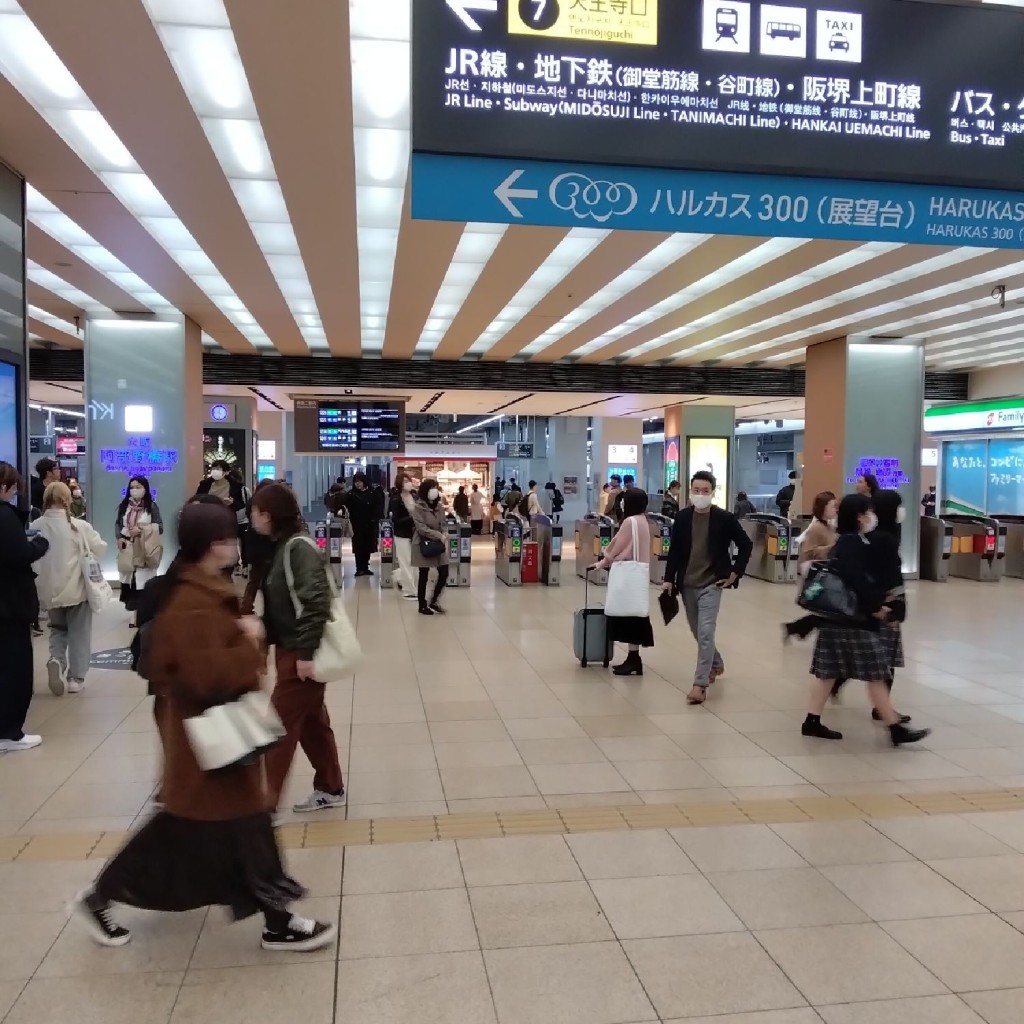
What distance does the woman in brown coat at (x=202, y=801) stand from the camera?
2412mm

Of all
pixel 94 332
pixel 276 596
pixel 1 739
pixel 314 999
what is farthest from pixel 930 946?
pixel 94 332

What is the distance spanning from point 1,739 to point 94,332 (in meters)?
8.03

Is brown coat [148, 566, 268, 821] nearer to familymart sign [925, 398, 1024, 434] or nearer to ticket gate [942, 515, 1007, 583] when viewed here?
ticket gate [942, 515, 1007, 583]

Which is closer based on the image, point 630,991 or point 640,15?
point 630,991

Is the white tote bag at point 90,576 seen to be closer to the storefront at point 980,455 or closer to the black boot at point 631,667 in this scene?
the black boot at point 631,667

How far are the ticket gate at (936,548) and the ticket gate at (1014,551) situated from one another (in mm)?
1223

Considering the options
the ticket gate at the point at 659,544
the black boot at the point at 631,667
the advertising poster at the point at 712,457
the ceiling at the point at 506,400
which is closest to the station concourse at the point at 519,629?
the black boot at the point at 631,667

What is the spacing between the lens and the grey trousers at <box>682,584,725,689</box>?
5.70 metres

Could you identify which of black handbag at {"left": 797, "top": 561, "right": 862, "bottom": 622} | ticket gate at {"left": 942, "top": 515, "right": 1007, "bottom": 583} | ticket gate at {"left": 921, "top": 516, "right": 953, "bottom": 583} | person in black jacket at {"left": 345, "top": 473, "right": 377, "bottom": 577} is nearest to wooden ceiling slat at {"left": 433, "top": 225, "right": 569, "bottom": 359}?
person in black jacket at {"left": 345, "top": 473, "right": 377, "bottom": 577}

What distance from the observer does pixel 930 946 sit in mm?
2807

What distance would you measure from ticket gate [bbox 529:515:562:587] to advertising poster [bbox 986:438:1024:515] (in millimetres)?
9707

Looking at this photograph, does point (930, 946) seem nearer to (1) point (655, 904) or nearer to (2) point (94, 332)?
(1) point (655, 904)

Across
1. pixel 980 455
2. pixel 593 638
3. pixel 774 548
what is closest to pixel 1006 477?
pixel 980 455

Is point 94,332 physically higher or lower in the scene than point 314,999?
higher
